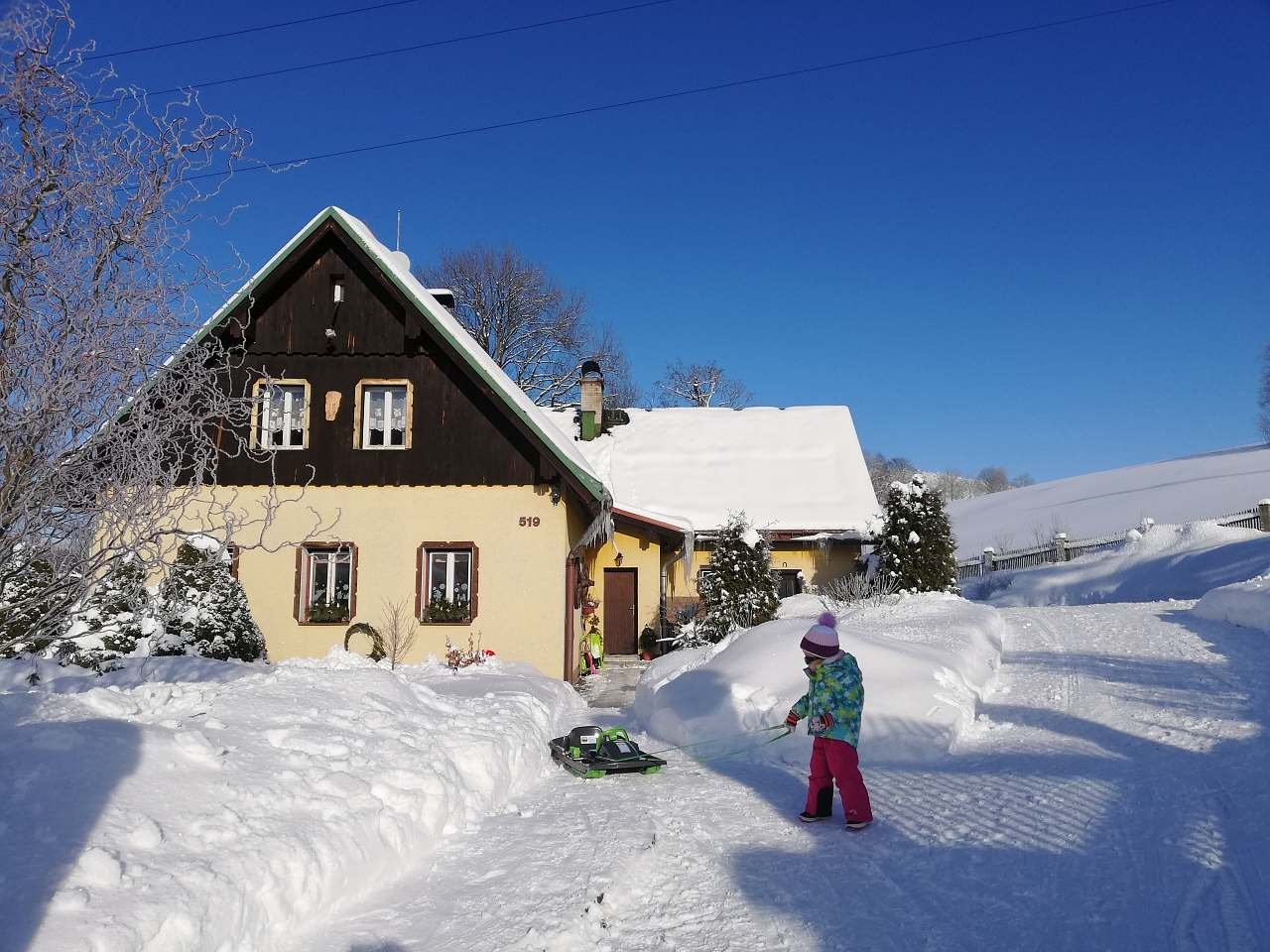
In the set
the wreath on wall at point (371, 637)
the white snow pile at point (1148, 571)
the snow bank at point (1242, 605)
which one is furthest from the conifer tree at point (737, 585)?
the white snow pile at point (1148, 571)

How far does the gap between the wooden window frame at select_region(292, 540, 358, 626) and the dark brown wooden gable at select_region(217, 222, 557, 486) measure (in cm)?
110

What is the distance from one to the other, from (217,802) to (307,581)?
422 inches

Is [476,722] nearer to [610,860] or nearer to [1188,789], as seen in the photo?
[610,860]

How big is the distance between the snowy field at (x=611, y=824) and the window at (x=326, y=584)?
4598 millimetres

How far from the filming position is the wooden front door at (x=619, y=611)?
20.2 metres

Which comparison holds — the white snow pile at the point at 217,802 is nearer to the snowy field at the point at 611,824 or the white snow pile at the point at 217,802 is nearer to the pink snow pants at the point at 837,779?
the snowy field at the point at 611,824

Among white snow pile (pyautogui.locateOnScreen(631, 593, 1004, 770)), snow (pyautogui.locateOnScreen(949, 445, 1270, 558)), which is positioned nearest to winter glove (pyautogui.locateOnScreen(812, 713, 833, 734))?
white snow pile (pyautogui.locateOnScreen(631, 593, 1004, 770))

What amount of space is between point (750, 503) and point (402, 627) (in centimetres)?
1101

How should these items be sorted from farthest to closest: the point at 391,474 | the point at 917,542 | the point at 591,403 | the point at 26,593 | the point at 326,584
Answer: the point at 591,403 < the point at 917,542 < the point at 326,584 < the point at 391,474 < the point at 26,593

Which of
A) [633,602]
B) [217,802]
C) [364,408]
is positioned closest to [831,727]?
[217,802]

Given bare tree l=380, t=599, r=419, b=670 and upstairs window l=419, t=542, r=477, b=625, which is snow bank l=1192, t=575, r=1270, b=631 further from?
bare tree l=380, t=599, r=419, b=670

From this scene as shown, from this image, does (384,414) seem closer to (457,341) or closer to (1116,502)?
(457,341)

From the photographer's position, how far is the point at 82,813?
4145 millimetres

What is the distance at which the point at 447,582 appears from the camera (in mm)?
14898
